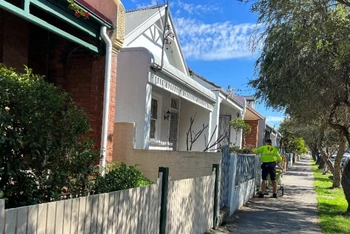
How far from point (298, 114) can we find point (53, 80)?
316 inches

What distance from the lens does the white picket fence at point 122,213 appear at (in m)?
2.50

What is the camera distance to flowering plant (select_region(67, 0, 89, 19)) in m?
5.31

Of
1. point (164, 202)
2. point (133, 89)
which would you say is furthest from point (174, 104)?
point (164, 202)

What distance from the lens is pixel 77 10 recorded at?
18.1 ft

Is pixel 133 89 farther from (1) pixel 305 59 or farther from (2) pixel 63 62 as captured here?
(1) pixel 305 59

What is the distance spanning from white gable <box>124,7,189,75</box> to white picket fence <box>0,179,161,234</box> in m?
5.66

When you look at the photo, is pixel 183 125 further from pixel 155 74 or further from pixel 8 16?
pixel 8 16

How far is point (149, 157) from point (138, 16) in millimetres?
5827

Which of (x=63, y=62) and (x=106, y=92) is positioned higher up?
(x=63, y=62)

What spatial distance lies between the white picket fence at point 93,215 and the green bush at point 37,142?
1.69ft

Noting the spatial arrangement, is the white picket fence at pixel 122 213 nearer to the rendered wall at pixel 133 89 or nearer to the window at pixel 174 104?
the rendered wall at pixel 133 89

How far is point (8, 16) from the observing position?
696cm

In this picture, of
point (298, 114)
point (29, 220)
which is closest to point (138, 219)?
point (29, 220)

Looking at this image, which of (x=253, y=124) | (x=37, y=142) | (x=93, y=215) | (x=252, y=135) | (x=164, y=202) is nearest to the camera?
(x=93, y=215)
